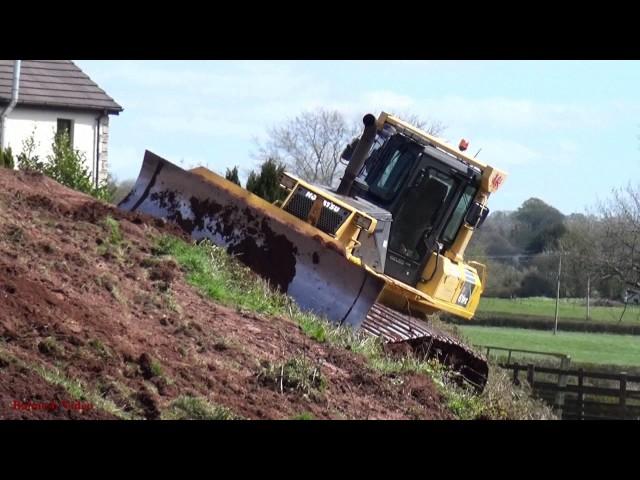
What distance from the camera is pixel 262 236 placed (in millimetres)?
13781

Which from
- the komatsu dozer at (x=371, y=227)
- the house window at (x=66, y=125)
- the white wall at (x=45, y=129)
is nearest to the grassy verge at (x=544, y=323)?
the white wall at (x=45, y=129)

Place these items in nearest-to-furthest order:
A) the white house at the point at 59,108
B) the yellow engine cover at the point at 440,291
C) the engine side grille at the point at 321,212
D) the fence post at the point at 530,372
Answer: the engine side grille at the point at 321,212 → the yellow engine cover at the point at 440,291 → the fence post at the point at 530,372 → the white house at the point at 59,108

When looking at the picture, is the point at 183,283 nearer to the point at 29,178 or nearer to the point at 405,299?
the point at 29,178

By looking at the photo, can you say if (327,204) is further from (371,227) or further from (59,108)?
(59,108)

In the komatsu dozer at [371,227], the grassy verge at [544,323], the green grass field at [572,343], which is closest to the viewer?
the komatsu dozer at [371,227]

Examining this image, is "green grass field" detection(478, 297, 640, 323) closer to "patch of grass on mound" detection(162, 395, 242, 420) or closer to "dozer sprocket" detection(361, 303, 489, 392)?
"dozer sprocket" detection(361, 303, 489, 392)

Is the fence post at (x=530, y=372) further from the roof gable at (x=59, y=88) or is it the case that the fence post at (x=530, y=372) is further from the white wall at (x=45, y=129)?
the roof gable at (x=59, y=88)

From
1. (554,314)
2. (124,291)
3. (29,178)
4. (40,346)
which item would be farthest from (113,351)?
(554,314)

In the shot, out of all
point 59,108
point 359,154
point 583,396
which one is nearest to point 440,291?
point 359,154

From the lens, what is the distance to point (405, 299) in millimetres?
15500

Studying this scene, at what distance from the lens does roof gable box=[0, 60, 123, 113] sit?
3062 centimetres

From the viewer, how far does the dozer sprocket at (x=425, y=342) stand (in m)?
13.4

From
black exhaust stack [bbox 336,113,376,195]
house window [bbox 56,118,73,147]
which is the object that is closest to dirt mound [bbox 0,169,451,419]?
black exhaust stack [bbox 336,113,376,195]

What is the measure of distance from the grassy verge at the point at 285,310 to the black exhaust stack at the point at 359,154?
2856mm
